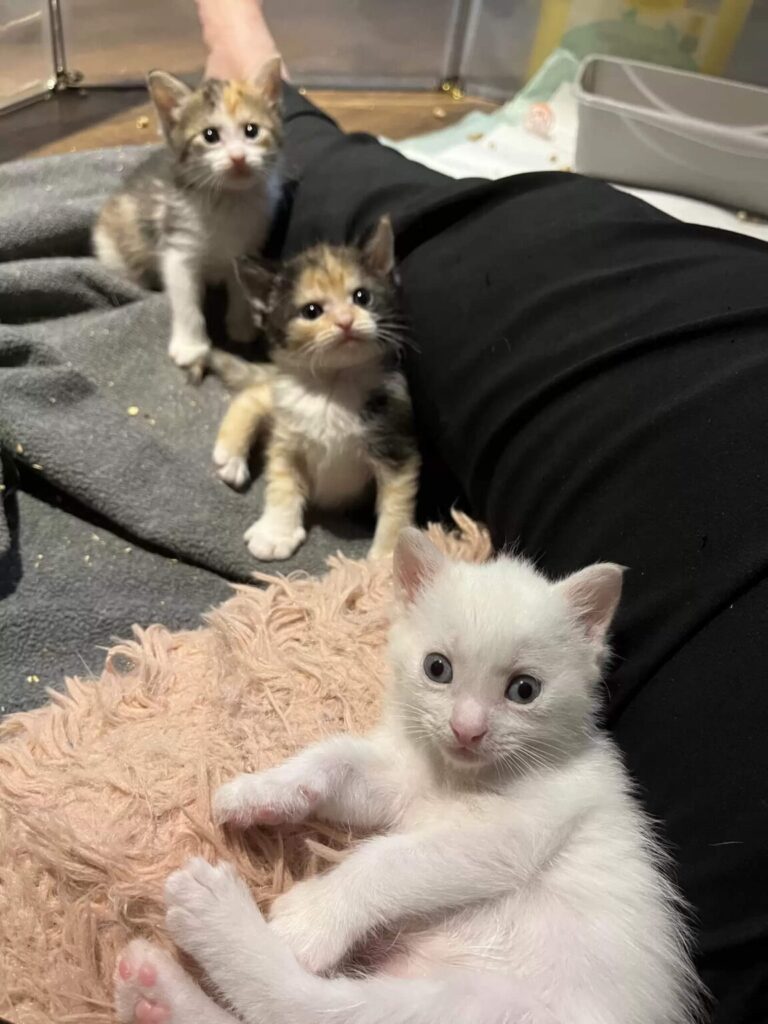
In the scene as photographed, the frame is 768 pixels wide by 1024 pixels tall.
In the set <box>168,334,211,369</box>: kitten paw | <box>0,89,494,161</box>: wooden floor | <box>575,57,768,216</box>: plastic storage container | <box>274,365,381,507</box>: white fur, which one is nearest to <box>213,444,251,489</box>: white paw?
<box>274,365,381,507</box>: white fur

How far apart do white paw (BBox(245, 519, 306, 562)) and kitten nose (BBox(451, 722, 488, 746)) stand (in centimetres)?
61

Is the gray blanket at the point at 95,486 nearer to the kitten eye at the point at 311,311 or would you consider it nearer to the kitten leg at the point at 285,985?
the kitten eye at the point at 311,311

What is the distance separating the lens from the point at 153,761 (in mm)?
843

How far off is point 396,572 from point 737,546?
341 millimetres

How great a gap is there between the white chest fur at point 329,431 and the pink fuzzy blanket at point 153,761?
295 millimetres

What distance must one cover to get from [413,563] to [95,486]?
1.99 feet

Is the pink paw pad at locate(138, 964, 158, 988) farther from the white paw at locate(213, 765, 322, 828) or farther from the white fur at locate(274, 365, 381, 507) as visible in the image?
the white fur at locate(274, 365, 381, 507)

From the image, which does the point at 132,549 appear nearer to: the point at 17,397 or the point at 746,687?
the point at 17,397

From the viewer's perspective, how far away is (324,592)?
1067 millimetres

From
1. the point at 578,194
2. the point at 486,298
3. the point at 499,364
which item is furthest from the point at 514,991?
the point at 578,194

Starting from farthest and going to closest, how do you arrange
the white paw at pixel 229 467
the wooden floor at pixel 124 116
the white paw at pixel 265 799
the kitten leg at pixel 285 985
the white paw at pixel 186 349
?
the wooden floor at pixel 124 116 → the white paw at pixel 186 349 → the white paw at pixel 229 467 → the white paw at pixel 265 799 → the kitten leg at pixel 285 985

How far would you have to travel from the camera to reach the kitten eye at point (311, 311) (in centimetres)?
134

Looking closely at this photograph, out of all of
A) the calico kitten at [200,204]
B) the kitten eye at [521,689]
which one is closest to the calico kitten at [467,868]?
the kitten eye at [521,689]

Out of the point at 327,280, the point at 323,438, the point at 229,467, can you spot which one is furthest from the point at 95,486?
the point at 327,280
